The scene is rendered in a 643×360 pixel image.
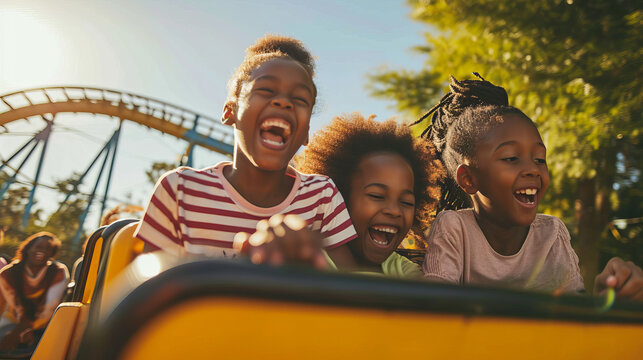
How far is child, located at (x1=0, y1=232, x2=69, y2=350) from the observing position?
10.8 feet

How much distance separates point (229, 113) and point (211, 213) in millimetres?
446

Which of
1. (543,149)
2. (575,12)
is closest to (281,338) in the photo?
(543,149)

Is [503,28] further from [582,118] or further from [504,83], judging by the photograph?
[582,118]

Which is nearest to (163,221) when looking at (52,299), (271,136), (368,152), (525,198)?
(271,136)

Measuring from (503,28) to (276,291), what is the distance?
215 inches

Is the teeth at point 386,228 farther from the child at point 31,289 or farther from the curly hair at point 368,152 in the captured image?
the child at point 31,289

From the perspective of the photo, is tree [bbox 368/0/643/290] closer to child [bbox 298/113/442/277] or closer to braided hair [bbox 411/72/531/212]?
braided hair [bbox 411/72/531/212]

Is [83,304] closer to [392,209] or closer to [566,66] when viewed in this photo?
[392,209]

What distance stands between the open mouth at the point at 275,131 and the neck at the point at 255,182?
4.6 inches

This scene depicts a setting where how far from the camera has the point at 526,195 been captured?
1.77 m

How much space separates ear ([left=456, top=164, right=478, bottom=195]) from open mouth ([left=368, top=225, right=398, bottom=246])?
428 mm

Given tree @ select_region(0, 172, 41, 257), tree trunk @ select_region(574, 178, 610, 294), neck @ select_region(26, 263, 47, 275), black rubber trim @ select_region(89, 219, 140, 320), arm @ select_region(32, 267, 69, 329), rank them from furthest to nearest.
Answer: tree @ select_region(0, 172, 41, 257) → tree trunk @ select_region(574, 178, 610, 294) → neck @ select_region(26, 263, 47, 275) → arm @ select_region(32, 267, 69, 329) → black rubber trim @ select_region(89, 219, 140, 320)

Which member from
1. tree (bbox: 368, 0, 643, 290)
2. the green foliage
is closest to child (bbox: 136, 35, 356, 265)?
tree (bbox: 368, 0, 643, 290)

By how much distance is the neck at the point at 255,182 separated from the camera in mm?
1567
